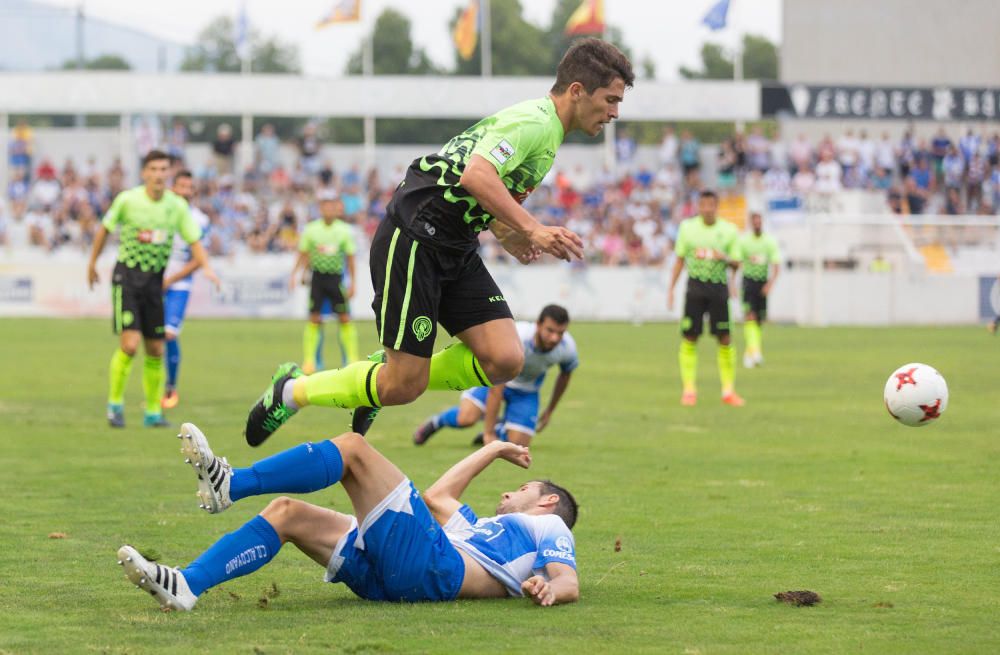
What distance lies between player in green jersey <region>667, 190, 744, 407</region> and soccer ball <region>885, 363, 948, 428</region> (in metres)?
8.03

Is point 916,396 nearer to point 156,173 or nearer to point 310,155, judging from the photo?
point 156,173

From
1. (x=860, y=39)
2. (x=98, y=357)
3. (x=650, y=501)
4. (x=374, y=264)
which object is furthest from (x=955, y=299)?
(x=374, y=264)

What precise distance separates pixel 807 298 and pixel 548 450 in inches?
984

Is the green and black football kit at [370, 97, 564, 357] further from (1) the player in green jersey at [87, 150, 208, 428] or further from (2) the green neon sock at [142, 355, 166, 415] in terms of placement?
(2) the green neon sock at [142, 355, 166, 415]

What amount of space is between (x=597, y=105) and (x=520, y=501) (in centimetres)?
192

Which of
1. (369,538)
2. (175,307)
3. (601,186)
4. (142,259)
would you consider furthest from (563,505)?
(601,186)

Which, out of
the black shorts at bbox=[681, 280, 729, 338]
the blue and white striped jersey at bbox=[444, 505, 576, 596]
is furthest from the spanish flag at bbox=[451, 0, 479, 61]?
the blue and white striped jersey at bbox=[444, 505, 576, 596]

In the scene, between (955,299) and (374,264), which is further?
(955,299)

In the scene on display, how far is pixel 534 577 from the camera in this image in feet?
20.4

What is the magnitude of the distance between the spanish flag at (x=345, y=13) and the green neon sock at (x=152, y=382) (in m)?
32.6

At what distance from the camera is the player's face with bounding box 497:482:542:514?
669 cm

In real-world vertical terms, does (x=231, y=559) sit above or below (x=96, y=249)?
below

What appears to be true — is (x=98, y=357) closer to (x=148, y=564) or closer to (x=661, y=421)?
(x=661, y=421)

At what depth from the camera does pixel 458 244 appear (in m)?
7.21
